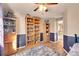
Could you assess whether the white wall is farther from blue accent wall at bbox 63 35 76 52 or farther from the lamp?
blue accent wall at bbox 63 35 76 52

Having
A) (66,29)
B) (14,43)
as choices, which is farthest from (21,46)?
(66,29)

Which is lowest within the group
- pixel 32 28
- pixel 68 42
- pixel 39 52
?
pixel 39 52

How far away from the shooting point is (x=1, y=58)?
198 cm

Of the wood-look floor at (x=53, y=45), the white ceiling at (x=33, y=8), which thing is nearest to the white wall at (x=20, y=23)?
the white ceiling at (x=33, y=8)

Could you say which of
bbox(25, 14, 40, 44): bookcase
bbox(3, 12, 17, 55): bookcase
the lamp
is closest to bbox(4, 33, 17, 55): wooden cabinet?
bbox(3, 12, 17, 55): bookcase

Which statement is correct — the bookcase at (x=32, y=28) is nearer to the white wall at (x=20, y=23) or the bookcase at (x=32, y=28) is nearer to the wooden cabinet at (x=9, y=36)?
the white wall at (x=20, y=23)

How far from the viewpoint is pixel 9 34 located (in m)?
2.01

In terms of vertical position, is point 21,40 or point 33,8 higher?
point 33,8

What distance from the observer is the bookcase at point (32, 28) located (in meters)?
2.04

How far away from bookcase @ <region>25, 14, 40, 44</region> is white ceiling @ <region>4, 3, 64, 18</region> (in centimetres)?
6

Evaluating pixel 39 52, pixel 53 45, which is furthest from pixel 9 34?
pixel 53 45

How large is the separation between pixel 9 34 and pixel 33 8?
0.42m

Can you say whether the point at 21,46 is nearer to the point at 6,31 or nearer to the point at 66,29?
the point at 6,31

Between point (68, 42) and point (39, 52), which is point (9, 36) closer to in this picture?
point (39, 52)
